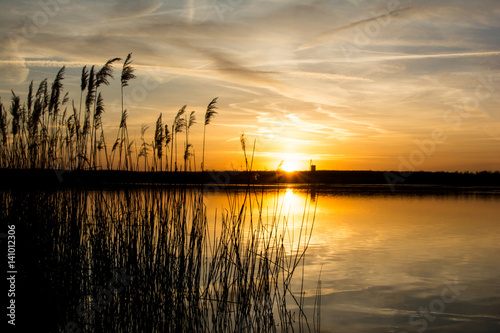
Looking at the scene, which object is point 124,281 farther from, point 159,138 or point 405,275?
point 405,275

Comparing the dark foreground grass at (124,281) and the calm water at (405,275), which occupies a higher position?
the dark foreground grass at (124,281)

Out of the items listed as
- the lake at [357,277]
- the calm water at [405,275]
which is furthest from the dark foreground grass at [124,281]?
the calm water at [405,275]

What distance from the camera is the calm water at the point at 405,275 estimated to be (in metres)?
5.05

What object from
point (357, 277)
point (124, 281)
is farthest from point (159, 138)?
point (357, 277)

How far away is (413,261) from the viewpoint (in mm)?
7766

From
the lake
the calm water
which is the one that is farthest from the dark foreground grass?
the calm water

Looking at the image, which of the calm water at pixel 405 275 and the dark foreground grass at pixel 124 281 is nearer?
the dark foreground grass at pixel 124 281

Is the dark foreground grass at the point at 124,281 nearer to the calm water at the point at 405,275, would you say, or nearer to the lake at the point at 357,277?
the lake at the point at 357,277

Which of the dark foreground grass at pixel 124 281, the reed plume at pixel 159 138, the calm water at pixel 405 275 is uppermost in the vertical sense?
the reed plume at pixel 159 138

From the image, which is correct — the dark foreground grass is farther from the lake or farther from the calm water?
the calm water

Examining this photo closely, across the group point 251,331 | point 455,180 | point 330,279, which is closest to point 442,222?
point 330,279

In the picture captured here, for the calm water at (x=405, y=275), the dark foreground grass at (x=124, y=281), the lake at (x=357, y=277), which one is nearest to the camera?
the dark foreground grass at (x=124, y=281)

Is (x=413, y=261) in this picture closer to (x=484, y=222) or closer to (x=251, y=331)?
(x=251, y=331)

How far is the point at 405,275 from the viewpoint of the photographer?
22.5ft
